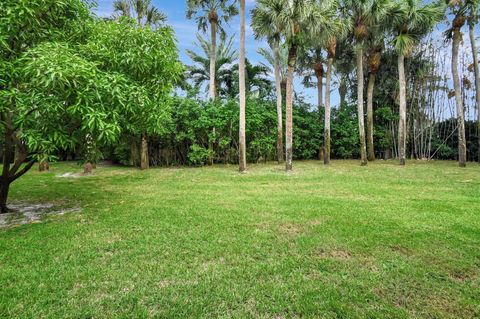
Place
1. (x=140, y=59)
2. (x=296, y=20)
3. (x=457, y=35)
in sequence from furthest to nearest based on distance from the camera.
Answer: (x=457, y=35) < (x=296, y=20) < (x=140, y=59)

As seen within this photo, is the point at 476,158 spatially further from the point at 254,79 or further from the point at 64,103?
the point at 64,103

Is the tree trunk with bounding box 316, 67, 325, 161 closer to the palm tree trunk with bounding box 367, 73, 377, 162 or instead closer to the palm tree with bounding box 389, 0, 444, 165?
the palm tree trunk with bounding box 367, 73, 377, 162

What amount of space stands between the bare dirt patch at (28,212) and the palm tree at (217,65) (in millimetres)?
15146

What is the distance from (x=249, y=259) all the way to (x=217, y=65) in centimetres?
1864

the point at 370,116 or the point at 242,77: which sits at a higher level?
the point at 242,77

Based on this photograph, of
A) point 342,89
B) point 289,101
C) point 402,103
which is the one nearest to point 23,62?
point 289,101

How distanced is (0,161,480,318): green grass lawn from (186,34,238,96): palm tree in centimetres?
1542

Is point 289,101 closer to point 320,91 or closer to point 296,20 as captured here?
point 296,20

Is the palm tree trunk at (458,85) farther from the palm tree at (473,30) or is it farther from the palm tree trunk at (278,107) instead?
the palm tree trunk at (278,107)

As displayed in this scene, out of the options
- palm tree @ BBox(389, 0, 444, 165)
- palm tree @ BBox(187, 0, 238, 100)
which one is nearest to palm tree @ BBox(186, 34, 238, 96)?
palm tree @ BBox(187, 0, 238, 100)

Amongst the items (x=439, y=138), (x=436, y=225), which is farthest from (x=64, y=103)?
(x=439, y=138)

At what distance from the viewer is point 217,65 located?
2041 centimetres

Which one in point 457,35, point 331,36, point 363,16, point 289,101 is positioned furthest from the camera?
point 363,16

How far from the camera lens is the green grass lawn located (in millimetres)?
2600
